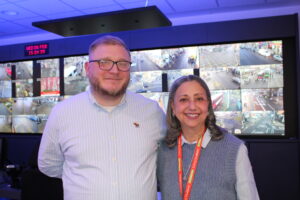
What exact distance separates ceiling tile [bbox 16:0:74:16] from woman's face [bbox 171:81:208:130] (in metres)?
2.86

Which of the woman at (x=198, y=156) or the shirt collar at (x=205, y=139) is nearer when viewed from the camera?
the woman at (x=198, y=156)

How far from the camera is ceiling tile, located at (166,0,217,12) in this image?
11.8 ft

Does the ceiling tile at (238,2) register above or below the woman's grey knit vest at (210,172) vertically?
above

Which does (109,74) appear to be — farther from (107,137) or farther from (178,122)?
(178,122)

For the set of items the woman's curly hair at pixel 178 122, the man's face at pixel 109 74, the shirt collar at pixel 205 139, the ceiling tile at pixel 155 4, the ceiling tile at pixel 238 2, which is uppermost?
the ceiling tile at pixel 238 2

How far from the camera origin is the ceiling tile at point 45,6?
356 centimetres

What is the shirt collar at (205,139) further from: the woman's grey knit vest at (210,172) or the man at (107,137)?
the man at (107,137)

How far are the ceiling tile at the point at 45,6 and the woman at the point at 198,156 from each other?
9.35 feet

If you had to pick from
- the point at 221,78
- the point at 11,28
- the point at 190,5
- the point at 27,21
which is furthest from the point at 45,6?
the point at 221,78

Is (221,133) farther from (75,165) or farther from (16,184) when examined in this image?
(16,184)

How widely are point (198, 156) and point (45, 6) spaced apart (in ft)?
10.9

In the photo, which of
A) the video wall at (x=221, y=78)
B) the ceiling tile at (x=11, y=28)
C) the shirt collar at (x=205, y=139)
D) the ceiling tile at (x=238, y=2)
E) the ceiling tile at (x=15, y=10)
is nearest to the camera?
the shirt collar at (x=205, y=139)

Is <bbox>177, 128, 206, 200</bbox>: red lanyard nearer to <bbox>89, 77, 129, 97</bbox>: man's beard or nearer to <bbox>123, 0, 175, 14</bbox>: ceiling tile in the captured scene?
<bbox>89, 77, 129, 97</bbox>: man's beard

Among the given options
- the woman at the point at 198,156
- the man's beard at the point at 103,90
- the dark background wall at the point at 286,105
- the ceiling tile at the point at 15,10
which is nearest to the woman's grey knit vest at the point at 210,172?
the woman at the point at 198,156
